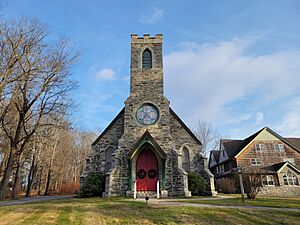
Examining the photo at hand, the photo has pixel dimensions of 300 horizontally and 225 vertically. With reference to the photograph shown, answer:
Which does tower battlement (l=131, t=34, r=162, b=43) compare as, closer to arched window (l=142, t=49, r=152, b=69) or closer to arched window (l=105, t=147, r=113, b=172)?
arched window (l=142, t=49, r=152, b=69)

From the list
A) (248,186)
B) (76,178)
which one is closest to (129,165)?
(248,186)

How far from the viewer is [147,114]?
19641 millimetres

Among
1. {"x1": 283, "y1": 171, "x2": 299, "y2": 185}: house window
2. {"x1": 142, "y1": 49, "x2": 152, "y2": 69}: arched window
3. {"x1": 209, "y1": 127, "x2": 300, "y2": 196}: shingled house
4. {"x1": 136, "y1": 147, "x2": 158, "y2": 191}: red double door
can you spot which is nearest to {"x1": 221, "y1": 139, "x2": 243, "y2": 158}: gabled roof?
{"x1": 209, "y1": 127, "x2": 300, "y2": 196}: shingled house

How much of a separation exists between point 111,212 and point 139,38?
673 inches

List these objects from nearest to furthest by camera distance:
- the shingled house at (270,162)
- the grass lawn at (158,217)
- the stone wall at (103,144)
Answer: the grass lawn at (158,217) → the stone wall at (103,144) → the shingled house at (270,162)

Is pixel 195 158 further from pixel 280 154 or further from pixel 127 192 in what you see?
pixel 280 154

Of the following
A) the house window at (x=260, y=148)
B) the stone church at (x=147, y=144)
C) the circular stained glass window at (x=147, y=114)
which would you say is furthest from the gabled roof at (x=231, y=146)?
the circular stained glass window at (x=147, y=114)

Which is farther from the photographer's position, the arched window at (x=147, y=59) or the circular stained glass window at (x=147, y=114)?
the arched window at (x=147, y=59)

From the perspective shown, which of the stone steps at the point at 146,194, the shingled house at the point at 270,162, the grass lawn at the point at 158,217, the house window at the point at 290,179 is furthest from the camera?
the house window at the point at 290,179

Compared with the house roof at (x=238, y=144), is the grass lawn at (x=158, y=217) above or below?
below

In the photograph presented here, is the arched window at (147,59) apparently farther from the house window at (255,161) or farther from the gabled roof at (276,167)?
the gabled roof at (276,167)

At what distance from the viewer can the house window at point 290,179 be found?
26094mm

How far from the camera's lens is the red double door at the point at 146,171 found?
687 inches

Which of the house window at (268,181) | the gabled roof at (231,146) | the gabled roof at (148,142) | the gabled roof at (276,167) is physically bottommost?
the house window at (268,181)
